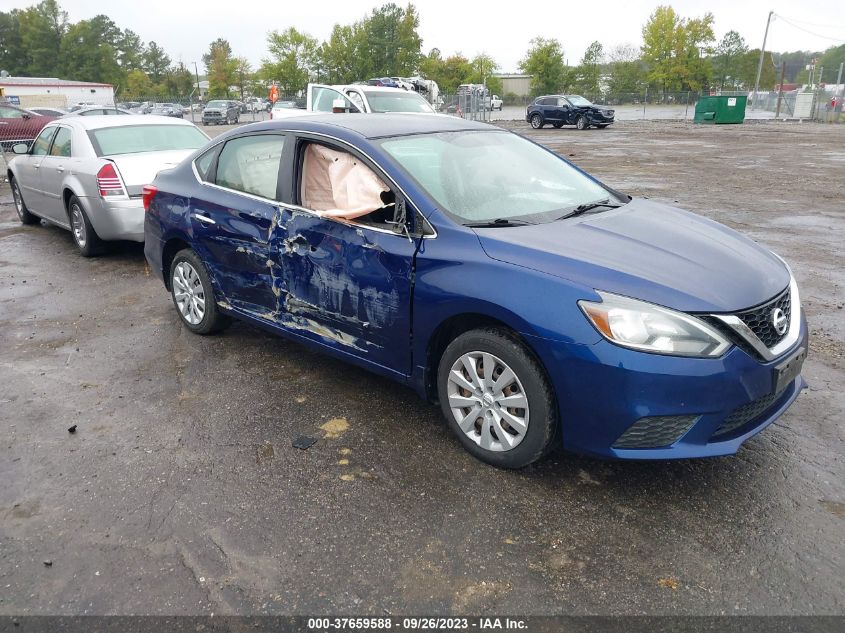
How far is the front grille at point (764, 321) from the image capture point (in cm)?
299

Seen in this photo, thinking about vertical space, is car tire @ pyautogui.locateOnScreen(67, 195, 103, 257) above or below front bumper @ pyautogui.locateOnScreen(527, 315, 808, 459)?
→ below

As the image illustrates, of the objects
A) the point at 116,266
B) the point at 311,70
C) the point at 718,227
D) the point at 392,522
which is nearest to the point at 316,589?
the point at 392,522

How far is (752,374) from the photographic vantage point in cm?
292

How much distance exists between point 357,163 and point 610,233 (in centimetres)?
152

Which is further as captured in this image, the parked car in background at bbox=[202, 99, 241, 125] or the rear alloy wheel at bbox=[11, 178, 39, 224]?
the parked car in background at bbox=[202, 99, 241, 125]

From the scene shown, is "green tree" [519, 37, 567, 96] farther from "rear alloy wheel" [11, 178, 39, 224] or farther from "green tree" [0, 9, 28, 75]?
"green tree" [0, 9, 28, 75]

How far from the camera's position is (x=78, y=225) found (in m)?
8.10

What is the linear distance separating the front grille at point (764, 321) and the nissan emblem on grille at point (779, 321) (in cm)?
1

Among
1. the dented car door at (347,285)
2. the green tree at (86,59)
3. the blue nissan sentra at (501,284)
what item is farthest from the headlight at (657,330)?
the green tree at (86,59)

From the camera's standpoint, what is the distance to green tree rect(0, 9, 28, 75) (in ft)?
344

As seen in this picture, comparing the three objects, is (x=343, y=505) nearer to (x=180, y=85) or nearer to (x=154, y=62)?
(x=180, y=85)

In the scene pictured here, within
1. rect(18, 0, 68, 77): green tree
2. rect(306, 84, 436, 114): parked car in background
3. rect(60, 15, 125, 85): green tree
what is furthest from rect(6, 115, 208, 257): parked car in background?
rect(18, 0, 68, 77): green tree

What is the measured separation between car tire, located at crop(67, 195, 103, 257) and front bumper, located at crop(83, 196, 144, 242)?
302 mm

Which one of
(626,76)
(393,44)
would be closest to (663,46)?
(626,76)
